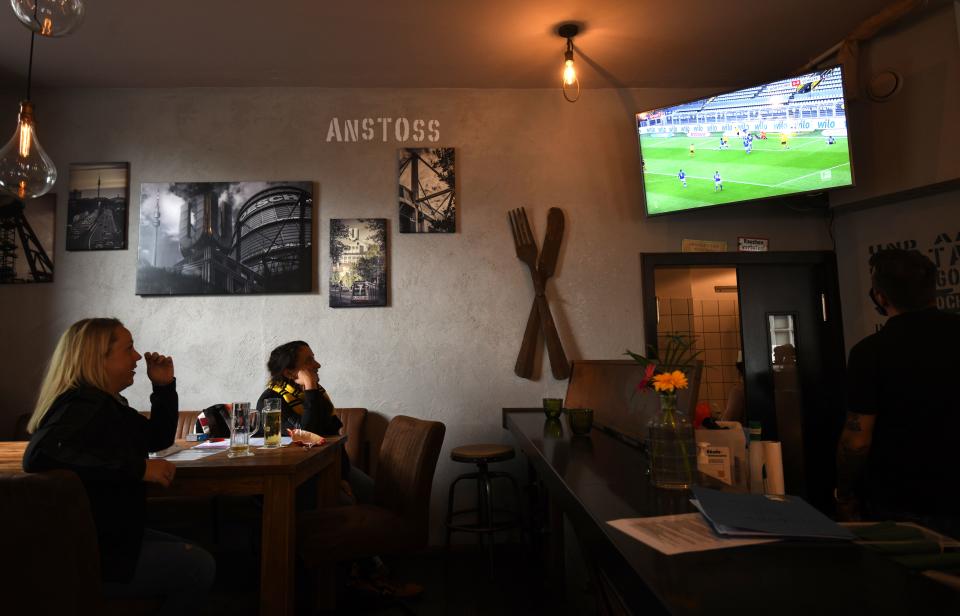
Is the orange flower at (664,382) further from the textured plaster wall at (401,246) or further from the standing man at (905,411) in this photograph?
the textured plaster wall at (401,246)

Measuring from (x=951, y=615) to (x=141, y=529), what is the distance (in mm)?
1851

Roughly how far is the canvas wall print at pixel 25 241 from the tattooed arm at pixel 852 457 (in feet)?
14.6

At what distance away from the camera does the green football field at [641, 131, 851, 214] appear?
3.29 m

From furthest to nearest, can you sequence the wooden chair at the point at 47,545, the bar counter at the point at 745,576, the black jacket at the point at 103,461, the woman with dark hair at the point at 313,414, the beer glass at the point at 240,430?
1. the woman with dark hair at the point at 313,414
2. the beer glass at the point at 240,430
3. the black jacket at the point at 103,461
4. the wooden chair at the point at 47,545
5. the bar counter at the point at 745,576

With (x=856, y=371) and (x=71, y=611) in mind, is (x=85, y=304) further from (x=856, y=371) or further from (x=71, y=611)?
(x=856, y=371)

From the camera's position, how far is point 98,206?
148 inches

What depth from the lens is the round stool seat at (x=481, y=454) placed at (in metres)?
3.10

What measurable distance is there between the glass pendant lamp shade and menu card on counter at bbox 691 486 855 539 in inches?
87.9

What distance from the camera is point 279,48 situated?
337cm

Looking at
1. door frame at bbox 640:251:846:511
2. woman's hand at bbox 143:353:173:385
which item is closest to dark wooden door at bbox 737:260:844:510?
door frame at bbox 640:251:846:511

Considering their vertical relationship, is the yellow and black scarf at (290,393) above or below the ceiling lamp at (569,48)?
below

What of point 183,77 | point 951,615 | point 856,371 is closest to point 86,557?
point 951,615

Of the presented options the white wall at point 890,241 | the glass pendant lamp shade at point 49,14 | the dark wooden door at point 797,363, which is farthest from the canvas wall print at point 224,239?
the white wall at point 890,241

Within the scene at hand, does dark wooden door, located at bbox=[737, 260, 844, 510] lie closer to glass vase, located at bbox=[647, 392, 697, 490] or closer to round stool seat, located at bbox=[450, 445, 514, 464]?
round stool seat, located at bbox=[450, 445, 514, 464]
